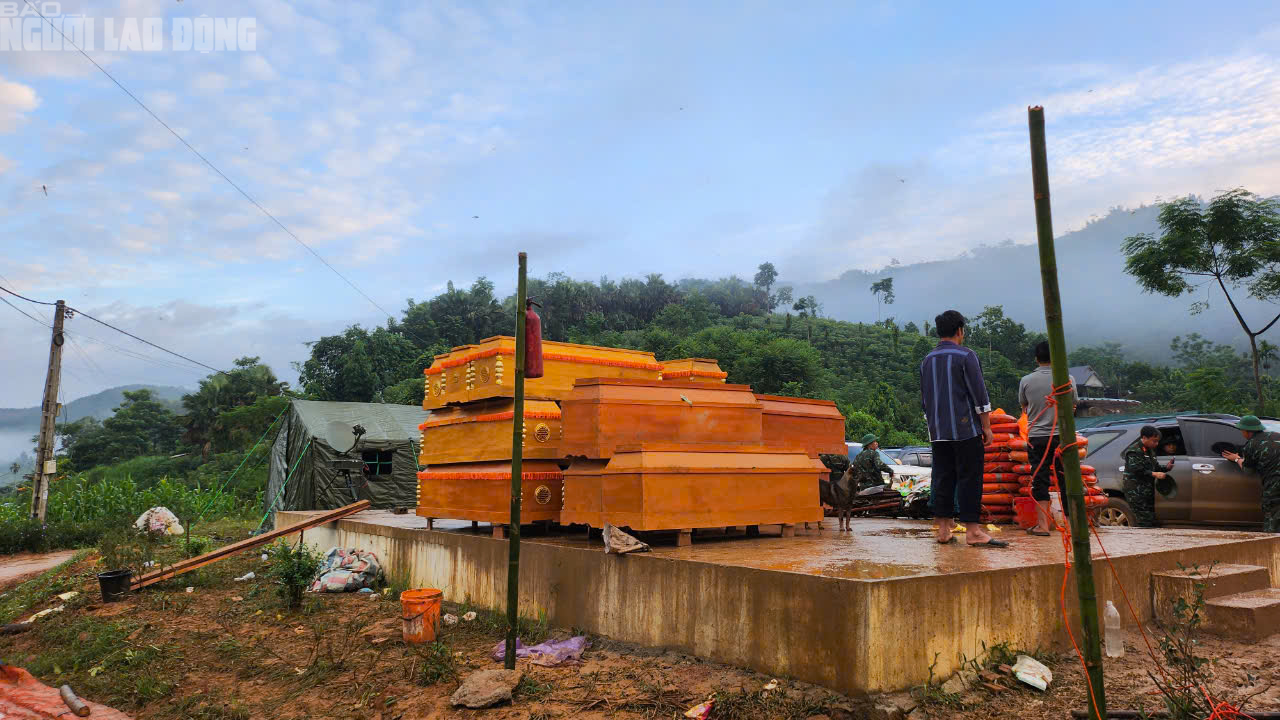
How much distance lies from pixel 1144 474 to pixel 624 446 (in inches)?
257

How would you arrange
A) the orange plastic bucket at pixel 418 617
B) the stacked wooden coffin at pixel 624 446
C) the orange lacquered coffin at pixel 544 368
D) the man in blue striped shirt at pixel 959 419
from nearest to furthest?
the man in blue striped shirt at pixel 959 419 < the stacked wooden coffin at pixel 624 446 < the orange plastic bucket at pixel 418 617 < the orange lacquered coffin at pixel 544 368

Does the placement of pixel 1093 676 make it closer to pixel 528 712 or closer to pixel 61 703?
pixel 528 712

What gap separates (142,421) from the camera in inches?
2234

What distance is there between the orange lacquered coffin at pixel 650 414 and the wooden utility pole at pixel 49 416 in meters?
17.6

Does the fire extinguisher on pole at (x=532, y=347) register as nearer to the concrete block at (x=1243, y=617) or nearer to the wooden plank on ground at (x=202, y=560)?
the concrete block at (x=1243, y=617)

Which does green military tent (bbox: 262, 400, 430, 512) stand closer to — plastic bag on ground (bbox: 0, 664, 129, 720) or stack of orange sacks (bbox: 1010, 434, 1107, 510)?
plastic bag on ground (bbox: 0, 664, 129, 720)

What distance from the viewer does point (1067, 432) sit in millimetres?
2988

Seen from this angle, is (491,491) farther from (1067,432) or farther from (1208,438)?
(1208,438)

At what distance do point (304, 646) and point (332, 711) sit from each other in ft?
7.27

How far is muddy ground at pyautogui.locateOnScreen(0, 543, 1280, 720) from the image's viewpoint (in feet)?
12.8

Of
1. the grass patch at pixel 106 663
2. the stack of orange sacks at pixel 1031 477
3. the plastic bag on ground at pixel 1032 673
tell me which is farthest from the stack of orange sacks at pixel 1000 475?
the grass patch at pixel 106 663

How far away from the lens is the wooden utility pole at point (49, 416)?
18.2 meters

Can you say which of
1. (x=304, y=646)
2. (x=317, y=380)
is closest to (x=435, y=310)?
(x=317, y=380)

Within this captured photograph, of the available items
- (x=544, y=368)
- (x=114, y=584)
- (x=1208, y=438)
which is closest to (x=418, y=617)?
(x=544, y=368)
